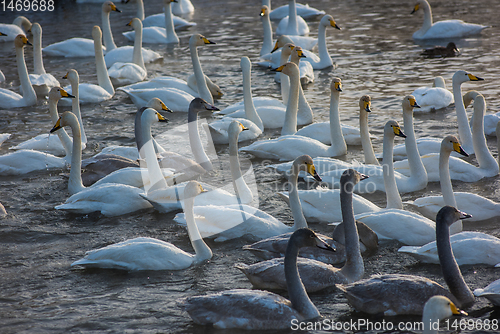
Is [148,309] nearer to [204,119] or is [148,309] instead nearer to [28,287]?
[28,287]

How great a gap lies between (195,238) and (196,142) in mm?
2988

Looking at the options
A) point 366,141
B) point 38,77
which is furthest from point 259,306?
point 38,77

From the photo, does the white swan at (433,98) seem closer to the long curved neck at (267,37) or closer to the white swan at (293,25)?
the long curved neck at (267,37)

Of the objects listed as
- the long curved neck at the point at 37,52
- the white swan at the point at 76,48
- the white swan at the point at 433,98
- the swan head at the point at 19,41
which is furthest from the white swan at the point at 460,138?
the white swan at the point at 76,48

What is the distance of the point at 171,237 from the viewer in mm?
6828

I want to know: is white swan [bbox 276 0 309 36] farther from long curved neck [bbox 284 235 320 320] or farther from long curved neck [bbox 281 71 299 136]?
long curved neck [bbox 284 235 320 320]

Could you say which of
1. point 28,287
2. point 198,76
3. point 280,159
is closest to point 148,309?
point 28,287

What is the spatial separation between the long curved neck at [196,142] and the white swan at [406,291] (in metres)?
4.19

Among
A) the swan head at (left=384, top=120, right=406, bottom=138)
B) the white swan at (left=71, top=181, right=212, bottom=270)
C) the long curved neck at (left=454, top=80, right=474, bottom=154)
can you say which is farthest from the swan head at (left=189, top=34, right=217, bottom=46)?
the white swan at (left=71, top=181, right=212, bottom=270)

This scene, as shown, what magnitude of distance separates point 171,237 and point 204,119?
510 centimetres

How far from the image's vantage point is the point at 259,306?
476cm

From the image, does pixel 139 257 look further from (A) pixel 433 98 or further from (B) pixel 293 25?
(B) pixel 293 25

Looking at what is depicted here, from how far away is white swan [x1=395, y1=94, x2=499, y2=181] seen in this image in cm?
796

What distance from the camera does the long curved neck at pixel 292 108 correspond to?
988 centimetres
